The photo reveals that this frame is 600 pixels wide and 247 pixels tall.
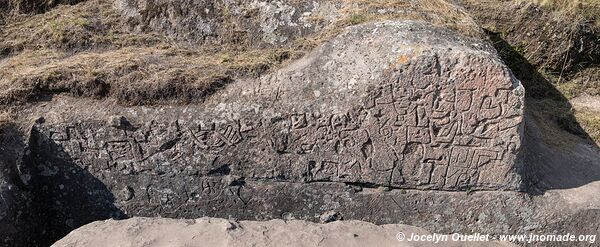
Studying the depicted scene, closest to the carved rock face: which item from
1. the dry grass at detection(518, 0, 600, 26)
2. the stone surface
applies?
the stone surface

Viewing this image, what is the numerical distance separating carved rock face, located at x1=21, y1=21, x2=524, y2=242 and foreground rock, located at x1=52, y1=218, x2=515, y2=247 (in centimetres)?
31

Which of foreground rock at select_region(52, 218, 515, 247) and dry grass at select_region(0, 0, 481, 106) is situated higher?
dry grass at select_region(0, 0, 481, 106)

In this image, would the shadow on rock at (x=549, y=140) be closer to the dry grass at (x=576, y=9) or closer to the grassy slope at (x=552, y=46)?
the grassy slope at (x=552, y=46)

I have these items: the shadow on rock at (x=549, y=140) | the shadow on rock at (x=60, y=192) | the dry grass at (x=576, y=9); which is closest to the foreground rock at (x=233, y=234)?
the shadow on rock at (x=60, y=192)

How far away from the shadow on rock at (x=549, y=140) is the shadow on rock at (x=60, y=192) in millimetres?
3096

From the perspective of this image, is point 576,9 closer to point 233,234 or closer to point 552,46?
point 552,46

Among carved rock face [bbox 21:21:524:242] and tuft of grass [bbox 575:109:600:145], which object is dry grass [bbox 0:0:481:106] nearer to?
carved rock face [bbox 21:21:524:242]

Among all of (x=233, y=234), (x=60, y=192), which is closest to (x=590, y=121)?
(x=233, y=234)

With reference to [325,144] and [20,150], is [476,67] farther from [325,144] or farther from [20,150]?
[20,150]

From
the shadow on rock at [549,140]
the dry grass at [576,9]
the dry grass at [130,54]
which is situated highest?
the dry grass at [576,9]

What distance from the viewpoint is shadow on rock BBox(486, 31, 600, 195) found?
4.41 meters

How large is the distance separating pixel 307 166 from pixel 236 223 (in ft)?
2.08

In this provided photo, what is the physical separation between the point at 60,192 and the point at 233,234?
1.44 metres

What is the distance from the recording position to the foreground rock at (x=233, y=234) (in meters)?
3.83
